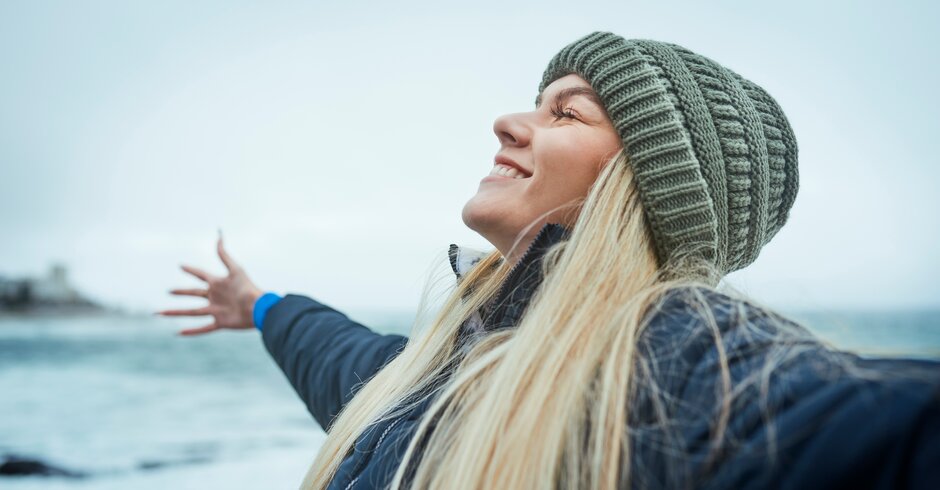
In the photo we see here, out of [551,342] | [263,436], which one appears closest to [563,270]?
[551,342]

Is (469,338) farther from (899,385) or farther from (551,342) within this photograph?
(899,385)

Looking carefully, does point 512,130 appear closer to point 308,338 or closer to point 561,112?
point 561,112

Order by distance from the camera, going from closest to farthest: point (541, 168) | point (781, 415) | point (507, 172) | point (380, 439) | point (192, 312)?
point (781, 415) → point (380, 439) → point (541, 168) → point (507, 172) → point (192, 312)

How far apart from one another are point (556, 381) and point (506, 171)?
2.42 feet

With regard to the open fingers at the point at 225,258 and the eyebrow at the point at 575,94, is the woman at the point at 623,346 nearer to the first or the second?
the eyebrow at the point at 575,94

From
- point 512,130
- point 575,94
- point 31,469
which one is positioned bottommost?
point 31,469

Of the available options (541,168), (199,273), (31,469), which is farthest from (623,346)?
(31,469)

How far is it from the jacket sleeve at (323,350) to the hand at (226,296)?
230 mm

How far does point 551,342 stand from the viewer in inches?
43.8

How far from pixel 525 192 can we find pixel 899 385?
0.94 metres

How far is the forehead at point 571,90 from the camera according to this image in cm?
165

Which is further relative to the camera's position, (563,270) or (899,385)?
(563,270)

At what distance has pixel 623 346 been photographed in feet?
3.36

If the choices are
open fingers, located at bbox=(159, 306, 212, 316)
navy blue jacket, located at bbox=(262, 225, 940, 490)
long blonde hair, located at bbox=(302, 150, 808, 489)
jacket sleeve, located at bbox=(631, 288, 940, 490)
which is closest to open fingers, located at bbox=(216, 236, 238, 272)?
open fingers, located at bbox=(159, 306, 212, 316)
